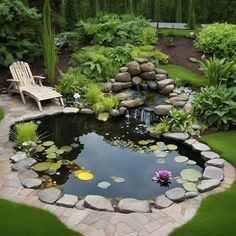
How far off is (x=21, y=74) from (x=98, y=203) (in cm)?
567

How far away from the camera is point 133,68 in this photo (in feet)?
34.1

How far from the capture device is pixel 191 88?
9.92 m

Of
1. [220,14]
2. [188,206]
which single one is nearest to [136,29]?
[220,14]

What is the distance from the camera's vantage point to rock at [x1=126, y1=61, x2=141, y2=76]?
34.0 feet

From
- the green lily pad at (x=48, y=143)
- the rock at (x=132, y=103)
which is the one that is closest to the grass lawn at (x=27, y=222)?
the green lily pad at (x=48, y=143)

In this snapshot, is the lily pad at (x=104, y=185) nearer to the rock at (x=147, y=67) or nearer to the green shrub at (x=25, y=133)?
the green shrub at (x=25, y=133)

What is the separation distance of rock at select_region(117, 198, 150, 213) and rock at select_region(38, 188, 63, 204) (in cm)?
88

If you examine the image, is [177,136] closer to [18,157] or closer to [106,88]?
[18,157]

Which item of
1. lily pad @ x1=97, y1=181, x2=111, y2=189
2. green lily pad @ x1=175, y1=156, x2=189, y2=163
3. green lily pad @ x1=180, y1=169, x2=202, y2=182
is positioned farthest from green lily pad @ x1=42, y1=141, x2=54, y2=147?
green lily pad @ x1=180, y1=169, x2=202, y2=182

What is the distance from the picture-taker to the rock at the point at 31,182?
17.5 ft

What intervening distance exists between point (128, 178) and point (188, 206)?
1291mm

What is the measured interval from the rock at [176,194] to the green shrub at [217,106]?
8.73 ft

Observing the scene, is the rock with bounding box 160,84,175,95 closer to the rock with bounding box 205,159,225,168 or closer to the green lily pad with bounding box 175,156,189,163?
the green lily pad with bounding box 175,156,189,163

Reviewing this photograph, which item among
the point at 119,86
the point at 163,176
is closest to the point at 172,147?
the point at 163,176
